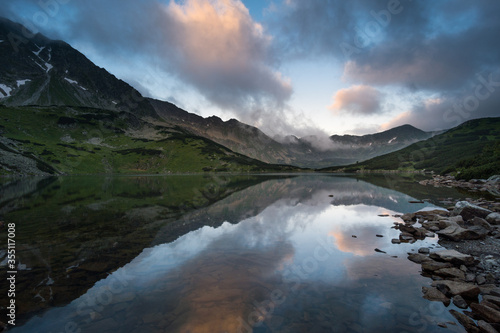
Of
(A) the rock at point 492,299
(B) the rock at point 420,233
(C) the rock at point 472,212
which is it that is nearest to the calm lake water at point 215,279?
(B) the rock at point 420,233

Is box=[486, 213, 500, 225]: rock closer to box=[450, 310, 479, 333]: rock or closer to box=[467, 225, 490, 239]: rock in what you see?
box=[467, 225, 490, 239]: rock

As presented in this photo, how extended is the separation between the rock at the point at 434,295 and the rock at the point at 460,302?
12.0 inches

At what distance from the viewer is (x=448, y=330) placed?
9367mm

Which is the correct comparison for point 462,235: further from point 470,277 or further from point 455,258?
point 470,277

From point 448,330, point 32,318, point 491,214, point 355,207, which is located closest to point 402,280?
point 448,330

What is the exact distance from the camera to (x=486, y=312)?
9992 millimetres

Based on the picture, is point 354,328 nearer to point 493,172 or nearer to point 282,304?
point 282,304

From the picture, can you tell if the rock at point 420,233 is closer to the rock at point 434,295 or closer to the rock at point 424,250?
the rock at point 424,250

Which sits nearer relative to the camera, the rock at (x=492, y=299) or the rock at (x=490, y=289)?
the rock at (x=492, y=299)

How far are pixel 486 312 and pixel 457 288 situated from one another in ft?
7.59

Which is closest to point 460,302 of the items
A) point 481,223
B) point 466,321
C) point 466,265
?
point 466,321

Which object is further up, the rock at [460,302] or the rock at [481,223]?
the rock at [481,223]

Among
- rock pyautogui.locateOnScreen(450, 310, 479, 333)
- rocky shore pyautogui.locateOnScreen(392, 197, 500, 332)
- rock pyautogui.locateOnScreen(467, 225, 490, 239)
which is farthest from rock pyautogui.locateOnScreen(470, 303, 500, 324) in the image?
rock pyautogui.locateOnScreen(467, 225, 490, 239)

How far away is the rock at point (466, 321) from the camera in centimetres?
932
